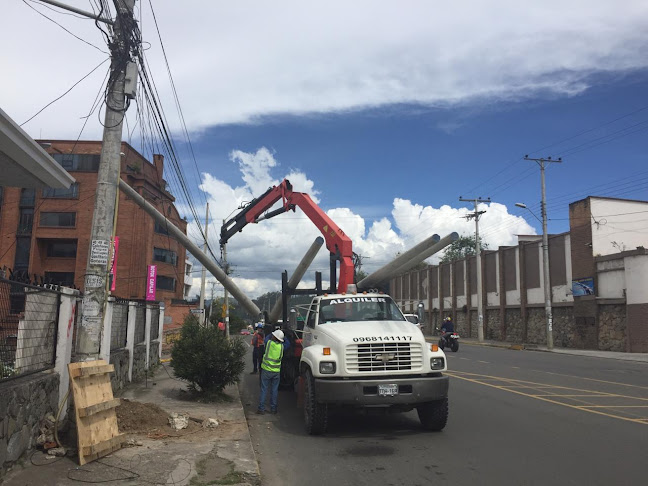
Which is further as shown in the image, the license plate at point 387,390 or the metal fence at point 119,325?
the metal fence at point 119,325

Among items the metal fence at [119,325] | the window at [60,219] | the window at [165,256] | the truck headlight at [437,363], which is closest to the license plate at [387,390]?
the truck headlight at [437,363]

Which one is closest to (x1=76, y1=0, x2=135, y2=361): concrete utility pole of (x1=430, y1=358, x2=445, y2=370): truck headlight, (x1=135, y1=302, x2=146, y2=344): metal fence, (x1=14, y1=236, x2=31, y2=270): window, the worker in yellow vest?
the worker in yellow vest

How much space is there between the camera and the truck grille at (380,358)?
25.5ft

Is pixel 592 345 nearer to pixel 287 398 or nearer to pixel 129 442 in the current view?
pixel 287 398

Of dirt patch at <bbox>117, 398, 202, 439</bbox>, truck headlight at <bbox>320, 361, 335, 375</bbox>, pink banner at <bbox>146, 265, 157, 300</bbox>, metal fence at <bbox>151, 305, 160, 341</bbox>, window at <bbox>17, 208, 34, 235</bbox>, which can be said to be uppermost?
window at <bbox>17, 208, 34, 235</bbox>

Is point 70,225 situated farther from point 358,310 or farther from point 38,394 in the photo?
point 38,394

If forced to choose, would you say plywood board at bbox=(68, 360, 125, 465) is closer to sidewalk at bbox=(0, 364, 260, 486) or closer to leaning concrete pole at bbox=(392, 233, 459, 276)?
sidewalk at bbox=(0, 364, 260, 486)

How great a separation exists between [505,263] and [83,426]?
133 feet

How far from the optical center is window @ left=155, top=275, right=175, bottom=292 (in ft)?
177

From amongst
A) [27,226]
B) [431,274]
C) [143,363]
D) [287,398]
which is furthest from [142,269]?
[287,398]

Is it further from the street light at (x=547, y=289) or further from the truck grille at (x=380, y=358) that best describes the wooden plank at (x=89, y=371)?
the street light at (x=547, y=289)

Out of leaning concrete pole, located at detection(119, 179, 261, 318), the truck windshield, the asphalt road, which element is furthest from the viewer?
leaning concrete pole, located at detection(119, 179, 261, 318)

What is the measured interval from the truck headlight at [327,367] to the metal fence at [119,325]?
5.33m

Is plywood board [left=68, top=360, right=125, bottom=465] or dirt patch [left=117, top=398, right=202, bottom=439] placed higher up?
plywood board [left=68, top=360, right=125, bottom=465]
